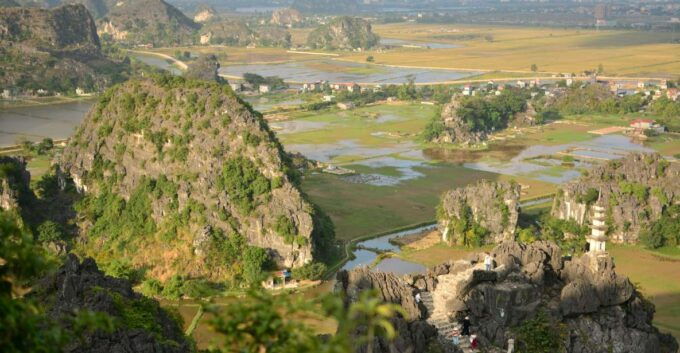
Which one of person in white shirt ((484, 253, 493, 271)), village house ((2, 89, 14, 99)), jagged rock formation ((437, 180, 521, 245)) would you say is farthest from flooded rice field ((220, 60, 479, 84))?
person in white shirt ((484, 253, 493, 271))

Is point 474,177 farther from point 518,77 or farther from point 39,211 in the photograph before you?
point 518,77

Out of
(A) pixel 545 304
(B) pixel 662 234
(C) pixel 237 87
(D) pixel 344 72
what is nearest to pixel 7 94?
(C) pixel 237 87

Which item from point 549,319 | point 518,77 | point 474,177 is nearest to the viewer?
point 549,319

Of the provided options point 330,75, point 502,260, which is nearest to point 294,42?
point 330,75

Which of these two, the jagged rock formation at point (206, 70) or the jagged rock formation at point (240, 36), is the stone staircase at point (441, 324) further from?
the jagged rock formation at point (240, 36)

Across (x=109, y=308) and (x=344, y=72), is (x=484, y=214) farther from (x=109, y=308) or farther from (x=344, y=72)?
(x=344, y=72)
